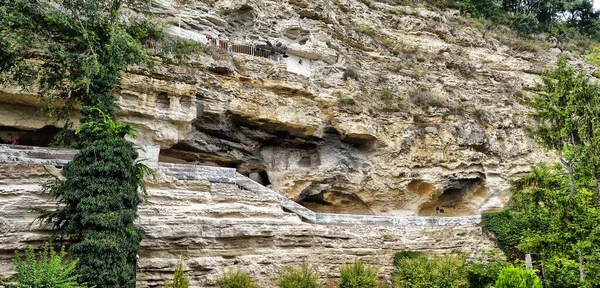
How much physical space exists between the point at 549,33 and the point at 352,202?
2817cm

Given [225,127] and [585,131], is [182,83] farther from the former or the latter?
[585,131]

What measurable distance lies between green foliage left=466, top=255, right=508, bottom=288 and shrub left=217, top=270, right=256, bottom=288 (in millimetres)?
7229

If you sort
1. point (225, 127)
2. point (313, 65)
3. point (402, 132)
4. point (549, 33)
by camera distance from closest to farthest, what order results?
point (225, 127)
point (402, 132)
point (313, 65)
point (549, 33)

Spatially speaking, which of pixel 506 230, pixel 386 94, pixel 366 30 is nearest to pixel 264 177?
pixel 386 94

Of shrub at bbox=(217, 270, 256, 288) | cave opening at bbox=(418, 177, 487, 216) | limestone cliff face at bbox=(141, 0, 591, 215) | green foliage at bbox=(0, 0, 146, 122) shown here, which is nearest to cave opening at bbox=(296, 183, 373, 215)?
limestone cliff face at bbox=(141, 0, 591, 215)

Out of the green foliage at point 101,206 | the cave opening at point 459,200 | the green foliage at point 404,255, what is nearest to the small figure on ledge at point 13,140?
the green foliage at point 101,206

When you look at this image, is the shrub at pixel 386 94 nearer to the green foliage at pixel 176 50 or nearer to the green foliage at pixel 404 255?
the green foliage at pixel 404 255

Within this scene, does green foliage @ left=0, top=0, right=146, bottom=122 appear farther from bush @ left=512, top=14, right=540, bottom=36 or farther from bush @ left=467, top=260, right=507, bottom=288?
bush @ left=512, top=14, right=540, bottom=36

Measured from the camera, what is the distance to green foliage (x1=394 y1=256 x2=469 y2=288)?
501 inches

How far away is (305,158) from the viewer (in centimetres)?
1988

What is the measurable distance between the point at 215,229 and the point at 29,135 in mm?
8271

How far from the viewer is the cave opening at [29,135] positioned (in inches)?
574

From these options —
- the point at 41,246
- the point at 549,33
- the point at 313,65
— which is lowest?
the point at 41,246

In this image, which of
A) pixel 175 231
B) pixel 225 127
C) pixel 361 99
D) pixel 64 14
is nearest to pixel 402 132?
pixel 361 99
